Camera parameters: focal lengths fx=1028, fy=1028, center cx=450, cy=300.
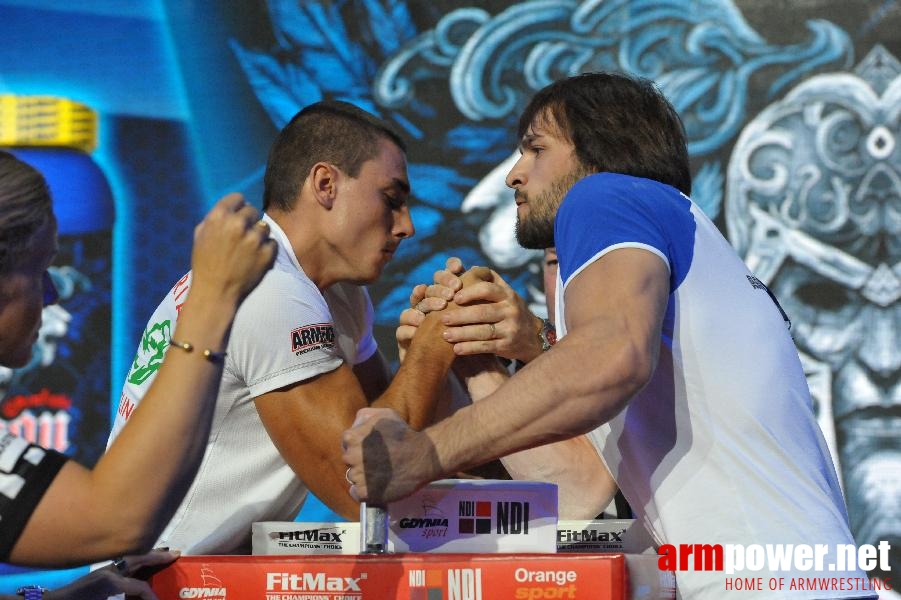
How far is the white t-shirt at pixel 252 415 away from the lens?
227cm

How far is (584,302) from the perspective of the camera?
5.45 ft

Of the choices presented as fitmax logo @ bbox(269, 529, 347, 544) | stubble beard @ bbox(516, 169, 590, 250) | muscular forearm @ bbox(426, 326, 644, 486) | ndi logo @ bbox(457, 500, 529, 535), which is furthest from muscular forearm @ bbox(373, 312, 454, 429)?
muscular forearm @ bbox(426, 326, 644, 486)

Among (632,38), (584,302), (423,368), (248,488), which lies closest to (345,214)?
(423,368)

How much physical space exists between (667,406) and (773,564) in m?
0.32

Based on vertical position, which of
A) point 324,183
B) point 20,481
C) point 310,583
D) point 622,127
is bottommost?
point 310,583

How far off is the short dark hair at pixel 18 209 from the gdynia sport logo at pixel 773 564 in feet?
3.62

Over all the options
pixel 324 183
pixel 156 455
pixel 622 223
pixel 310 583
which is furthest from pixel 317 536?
pixel 324 183

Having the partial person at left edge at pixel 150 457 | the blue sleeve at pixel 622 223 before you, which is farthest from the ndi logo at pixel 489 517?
the partial person at left edge at pixel 150 457

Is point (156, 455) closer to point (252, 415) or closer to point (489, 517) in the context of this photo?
point (489, 517)

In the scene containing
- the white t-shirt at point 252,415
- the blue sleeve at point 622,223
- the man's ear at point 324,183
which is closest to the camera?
the blue sleeve at point 622,223

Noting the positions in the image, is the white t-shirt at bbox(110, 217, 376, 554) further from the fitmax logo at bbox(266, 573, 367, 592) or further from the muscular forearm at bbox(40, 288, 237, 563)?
the muscular forearm at bbox(40, 288, 237, 563)

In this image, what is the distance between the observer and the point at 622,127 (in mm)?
2166

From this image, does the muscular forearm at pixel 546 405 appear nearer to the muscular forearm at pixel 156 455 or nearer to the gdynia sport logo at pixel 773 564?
the gdynia sport logo at pixel 773 564

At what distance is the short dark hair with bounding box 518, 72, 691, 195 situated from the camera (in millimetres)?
2133
